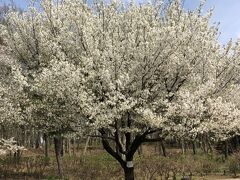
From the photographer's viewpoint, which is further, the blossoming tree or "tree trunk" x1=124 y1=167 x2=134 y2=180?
"tree trunk" x1=124 y1=167 x2=134 y2=180

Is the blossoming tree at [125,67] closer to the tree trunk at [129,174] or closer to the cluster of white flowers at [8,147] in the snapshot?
the tree trunk at [129,174]

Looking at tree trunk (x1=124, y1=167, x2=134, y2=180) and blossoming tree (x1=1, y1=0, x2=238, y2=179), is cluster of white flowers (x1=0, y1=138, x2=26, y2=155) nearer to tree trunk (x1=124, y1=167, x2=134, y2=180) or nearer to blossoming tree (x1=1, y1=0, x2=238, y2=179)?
blossoming tree (x1=1, y1=0, x2=238, y2=179)

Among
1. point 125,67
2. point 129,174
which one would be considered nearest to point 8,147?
point 129,174

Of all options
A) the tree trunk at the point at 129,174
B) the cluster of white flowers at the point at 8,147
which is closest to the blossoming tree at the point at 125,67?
the tree trunk at the point at 129,174

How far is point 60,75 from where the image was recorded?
48.5ft

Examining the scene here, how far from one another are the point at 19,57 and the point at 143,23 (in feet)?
24.4

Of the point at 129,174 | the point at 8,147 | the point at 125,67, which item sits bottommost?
the point at 129,174

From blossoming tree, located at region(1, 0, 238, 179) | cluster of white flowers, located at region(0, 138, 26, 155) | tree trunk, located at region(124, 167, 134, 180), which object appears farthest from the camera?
cluster of white flowers, located at region(0, 138, 26, 155)

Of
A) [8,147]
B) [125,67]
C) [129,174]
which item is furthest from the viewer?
[8,147]

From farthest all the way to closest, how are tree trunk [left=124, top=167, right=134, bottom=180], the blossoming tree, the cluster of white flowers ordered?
the cluster of white flowers, tree trunk [left=124, top=167, right=134, bottom=180], the blossoming tree

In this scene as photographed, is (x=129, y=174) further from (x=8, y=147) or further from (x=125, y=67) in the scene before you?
(x=8, y=147)

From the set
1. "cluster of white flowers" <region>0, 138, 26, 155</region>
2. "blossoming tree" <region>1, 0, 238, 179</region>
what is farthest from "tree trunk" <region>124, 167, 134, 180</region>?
"cluster of white flowers" <region>0, 138, 26, 155</region>

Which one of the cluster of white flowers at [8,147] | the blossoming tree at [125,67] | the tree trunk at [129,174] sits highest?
the blossoming tree at [125,67]

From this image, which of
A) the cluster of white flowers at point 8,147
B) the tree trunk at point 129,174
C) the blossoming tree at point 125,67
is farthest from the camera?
the cluster of white flowers at point 8,147
